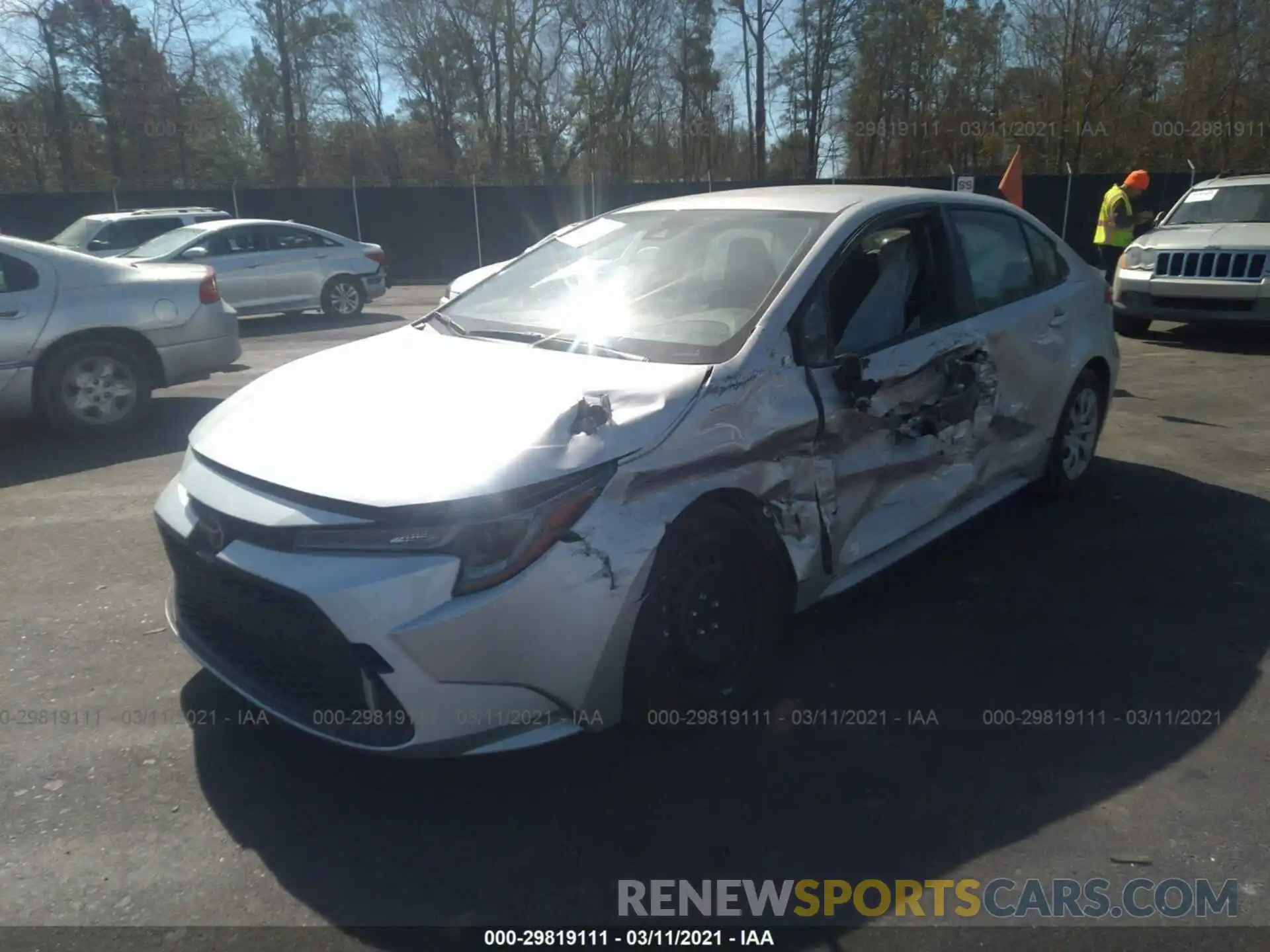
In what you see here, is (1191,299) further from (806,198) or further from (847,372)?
(847,372)

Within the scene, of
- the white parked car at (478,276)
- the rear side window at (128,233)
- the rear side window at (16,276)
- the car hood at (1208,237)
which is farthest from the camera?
the rear side window at (128,233)

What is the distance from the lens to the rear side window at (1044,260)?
522cm

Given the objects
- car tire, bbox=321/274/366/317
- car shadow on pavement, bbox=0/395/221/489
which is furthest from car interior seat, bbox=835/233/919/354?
car tire, bbox=321/274/366/317

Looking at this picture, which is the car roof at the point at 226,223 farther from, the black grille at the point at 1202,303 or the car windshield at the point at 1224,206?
the car windshield at the point at 1224,206

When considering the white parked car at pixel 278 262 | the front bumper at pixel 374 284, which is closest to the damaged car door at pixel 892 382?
the white parked car at pixel 278 262

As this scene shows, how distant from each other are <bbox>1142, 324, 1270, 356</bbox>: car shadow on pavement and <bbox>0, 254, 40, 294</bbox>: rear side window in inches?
417

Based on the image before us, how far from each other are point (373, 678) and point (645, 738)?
0.99 m

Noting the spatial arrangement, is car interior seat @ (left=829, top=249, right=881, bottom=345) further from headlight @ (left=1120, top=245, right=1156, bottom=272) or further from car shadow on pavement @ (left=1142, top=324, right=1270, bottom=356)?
headlight @ (left=1120, top=245, right=1156, bottom=272)

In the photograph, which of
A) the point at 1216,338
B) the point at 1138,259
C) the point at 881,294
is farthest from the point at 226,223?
the point at 1216,338

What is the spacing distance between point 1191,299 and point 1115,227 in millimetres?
1158

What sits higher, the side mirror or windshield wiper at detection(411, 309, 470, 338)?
windshield wiper at detection(411, 309, 470, 338)

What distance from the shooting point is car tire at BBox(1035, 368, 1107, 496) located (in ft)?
17.7

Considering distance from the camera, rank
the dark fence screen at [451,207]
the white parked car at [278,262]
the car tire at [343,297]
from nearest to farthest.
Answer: the white parked car at [278,262] < the car tire at [343,297] < the dark fence screen at [451,207]

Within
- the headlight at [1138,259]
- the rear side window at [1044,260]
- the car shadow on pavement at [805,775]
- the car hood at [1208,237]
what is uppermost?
the rear side window at [1044,260]
